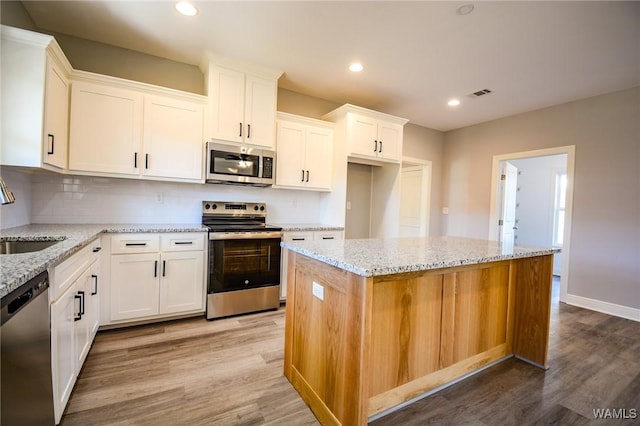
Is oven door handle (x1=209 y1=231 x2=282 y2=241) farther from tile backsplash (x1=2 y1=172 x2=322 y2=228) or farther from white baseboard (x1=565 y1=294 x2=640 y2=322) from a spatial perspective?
white baseboard (x1=565 y1=294 x2=640 y2=322)

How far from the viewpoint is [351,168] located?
4703mm

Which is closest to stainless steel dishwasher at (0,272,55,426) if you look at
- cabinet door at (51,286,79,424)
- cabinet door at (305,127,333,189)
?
cabinet door at (51,286,79,424)

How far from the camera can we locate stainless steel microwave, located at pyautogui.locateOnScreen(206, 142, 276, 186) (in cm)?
311

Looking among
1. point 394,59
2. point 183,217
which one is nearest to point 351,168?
point 394,59

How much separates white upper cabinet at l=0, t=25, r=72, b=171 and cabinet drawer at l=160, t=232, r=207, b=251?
103 centimetres

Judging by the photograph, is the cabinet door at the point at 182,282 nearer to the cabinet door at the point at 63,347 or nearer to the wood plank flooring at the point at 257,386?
the wood plank flooring at the point at 257,386

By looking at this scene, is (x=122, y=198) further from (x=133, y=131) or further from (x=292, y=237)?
(x=292, y=237)

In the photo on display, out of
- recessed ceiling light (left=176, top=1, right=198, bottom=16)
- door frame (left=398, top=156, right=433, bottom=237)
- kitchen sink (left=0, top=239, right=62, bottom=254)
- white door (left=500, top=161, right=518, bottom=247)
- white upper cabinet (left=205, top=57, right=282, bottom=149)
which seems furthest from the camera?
door frame (left=398, top=156, right=433, bottom=237)

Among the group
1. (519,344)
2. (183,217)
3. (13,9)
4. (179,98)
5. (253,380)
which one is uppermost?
(13,9)

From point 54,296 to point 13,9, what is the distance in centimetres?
230

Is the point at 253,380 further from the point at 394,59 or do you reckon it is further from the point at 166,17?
Result: the point at 394,59

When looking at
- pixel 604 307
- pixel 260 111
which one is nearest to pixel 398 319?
pixel 260 111

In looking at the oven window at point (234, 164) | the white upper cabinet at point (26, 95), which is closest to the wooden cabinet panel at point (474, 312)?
the oven window at point (234, 164)

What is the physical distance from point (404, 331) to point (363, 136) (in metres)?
2.72
